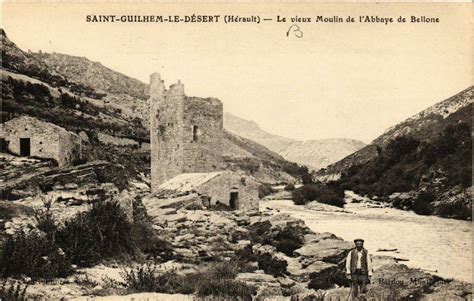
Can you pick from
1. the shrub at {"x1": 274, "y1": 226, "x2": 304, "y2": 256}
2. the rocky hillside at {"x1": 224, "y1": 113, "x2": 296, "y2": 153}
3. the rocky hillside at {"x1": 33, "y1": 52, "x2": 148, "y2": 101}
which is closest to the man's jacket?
the shrub at {"x1": 274, "y1": 226, "x2": 304, "y2": 256}

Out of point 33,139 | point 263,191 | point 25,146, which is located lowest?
point 263,191

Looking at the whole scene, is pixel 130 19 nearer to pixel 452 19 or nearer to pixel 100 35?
pixel 100 35

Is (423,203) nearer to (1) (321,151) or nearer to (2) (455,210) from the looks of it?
(2) (455,210)

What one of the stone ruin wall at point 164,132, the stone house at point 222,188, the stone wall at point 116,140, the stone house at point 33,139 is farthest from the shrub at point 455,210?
the stone wall at point 116,140

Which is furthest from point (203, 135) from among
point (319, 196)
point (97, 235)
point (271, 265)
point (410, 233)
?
point (97, 235)

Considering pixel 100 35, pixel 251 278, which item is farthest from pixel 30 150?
pixel 251 278

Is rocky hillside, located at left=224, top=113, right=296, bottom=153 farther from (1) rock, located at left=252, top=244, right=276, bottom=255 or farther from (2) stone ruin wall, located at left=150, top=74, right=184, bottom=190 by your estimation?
(1) rock, located at left=252, top=244, right=276, bottom=255
